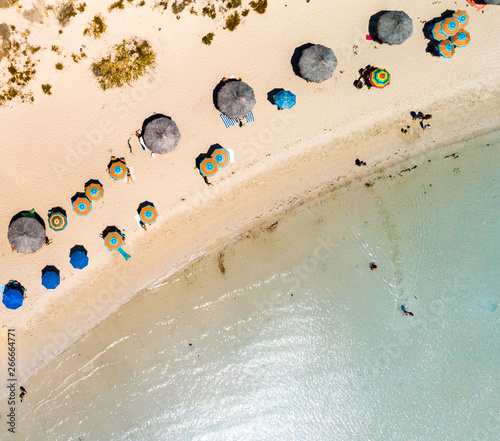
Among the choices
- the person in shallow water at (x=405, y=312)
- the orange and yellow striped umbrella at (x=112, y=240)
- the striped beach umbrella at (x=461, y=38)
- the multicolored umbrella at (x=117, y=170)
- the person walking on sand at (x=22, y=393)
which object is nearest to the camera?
the multicolored umbrella at (x=117, y=170)

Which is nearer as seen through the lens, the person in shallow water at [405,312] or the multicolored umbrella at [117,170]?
the multicolored umbrella at [117,170]

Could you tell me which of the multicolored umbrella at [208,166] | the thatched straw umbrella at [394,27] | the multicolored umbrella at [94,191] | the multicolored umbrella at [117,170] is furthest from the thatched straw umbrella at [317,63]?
the multicolored umbrella at [94,191]

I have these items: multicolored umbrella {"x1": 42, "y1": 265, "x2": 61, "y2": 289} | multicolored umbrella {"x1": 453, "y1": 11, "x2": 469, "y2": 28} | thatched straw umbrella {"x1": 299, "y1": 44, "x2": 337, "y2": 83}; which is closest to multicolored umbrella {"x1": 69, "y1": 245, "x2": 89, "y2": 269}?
multicolored umbrella {"x1": 42, "y1": 265, "x2": 61, "y2": 289}

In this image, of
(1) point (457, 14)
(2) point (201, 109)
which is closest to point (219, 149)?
(2) point (201, 109)

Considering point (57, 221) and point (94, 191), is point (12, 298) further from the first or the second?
point (94, 191)

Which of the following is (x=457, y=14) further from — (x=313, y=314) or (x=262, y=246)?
(x=313, y=314)

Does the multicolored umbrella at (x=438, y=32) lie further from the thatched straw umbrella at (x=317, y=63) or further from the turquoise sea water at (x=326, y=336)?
the turquoise sea water at (x=326, y=336)
